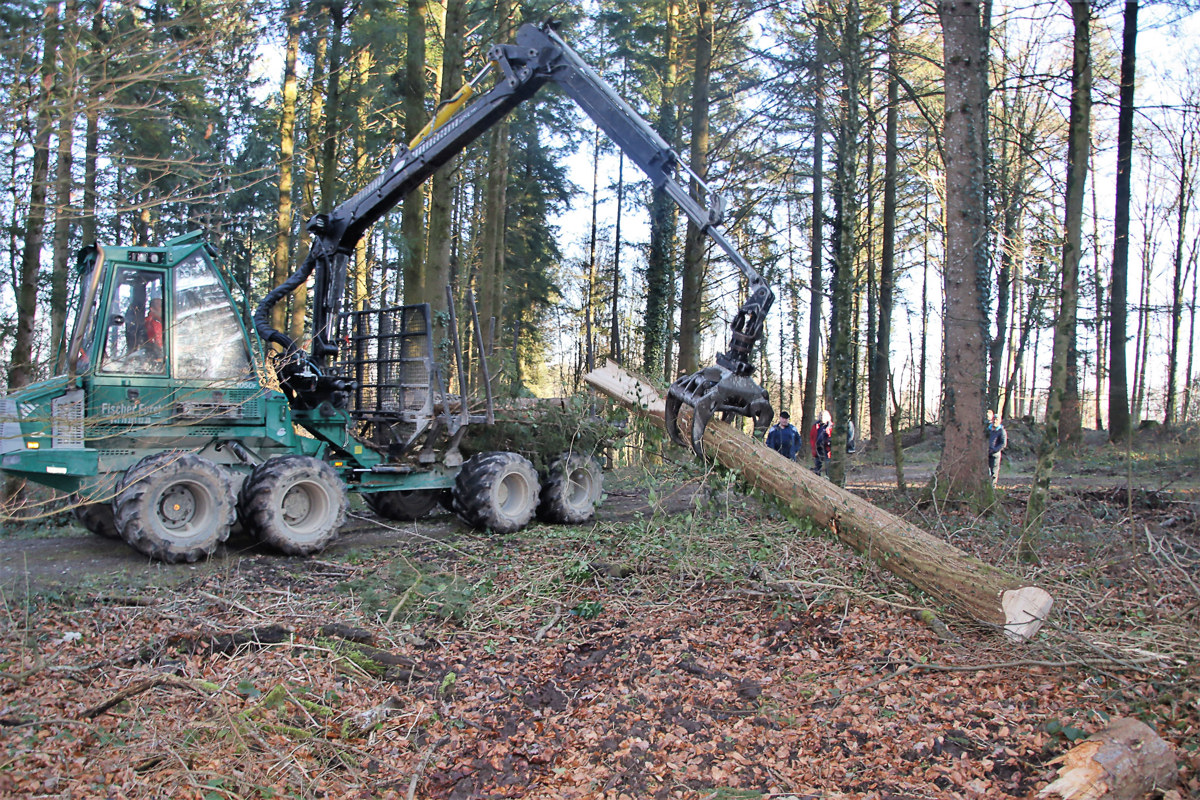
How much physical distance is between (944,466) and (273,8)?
11.8 metres

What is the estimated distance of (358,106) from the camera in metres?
16.8

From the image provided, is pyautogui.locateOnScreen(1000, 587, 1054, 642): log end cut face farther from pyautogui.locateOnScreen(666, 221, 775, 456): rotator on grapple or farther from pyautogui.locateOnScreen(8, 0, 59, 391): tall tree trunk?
pyautogui.locateOnScreen(8, 0, 59, 391): tall tree trunk

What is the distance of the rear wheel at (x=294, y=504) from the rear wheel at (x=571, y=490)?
2693 mm

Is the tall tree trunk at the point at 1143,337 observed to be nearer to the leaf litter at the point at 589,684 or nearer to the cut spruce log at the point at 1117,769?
the leaf litter at the point at 589,684

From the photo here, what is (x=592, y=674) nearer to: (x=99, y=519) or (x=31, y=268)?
(x=99, y=519)

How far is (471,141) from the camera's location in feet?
28.6

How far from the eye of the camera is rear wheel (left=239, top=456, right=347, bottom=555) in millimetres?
7508

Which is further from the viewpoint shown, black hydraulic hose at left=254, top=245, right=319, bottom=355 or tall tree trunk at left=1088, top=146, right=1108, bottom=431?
tall tree trunk at left=1088, top=146, right=1108, bottom=431

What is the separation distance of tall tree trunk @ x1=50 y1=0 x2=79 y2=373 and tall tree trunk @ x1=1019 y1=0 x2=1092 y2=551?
292 inches

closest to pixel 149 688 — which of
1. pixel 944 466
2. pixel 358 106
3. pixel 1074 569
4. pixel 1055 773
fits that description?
Answer: pixel 1055 773

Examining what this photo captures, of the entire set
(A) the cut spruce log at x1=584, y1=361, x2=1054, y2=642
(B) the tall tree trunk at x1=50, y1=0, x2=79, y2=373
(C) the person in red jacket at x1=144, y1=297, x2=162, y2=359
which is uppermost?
(B) the tall tree trunk at x1=50, y1=0, x2=79, y2=373

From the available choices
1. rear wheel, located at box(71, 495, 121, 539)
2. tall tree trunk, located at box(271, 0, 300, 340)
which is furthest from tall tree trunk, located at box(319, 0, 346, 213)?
rear wheel, located at box(71, 495, 121, 539)

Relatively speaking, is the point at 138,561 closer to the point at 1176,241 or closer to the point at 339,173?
the point at 339,173

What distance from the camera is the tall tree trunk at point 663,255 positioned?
18.1 metres
